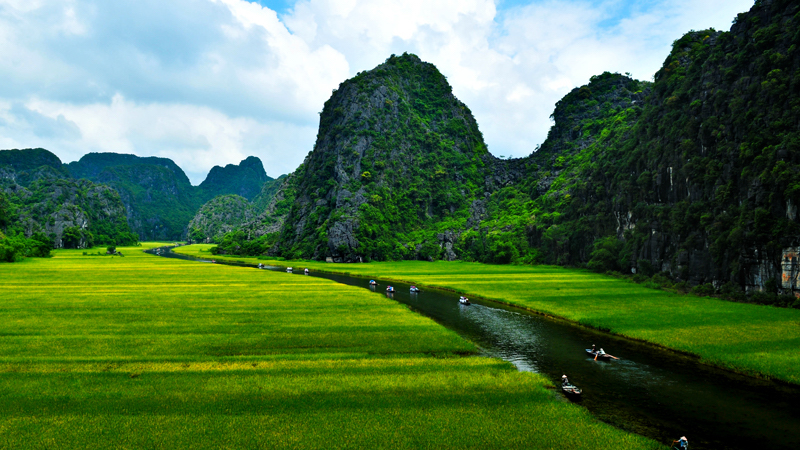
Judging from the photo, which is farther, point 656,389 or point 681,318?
point 681,318

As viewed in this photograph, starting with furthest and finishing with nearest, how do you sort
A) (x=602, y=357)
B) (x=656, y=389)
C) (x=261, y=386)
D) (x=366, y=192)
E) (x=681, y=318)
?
(x=366, y=192)
(x=681, y=318)
(x=602, y=357)
(x=656, y=389)
(x=261, y=386)

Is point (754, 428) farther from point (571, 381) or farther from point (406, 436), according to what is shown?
point (406, 436)

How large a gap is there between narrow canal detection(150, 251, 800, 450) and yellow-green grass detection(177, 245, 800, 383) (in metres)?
→ 2.17

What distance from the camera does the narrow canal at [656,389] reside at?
19625mm

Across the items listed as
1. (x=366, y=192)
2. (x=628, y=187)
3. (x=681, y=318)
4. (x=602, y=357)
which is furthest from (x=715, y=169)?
(x=366, y=192)

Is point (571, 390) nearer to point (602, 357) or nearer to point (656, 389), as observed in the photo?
point (656, 389)

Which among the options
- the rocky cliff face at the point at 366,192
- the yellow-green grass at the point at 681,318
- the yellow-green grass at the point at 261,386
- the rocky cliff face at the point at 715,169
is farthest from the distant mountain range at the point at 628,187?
the yellow-green grass at the point at 261,386

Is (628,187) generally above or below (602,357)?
above

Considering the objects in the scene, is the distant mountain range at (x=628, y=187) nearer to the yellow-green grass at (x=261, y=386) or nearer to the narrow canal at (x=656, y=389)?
the narrow canal at (x=656, y=389)

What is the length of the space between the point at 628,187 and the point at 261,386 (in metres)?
99.1

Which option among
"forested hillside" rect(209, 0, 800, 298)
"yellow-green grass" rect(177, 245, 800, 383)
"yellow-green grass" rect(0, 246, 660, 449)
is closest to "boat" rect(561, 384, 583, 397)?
"yellow-green grass" rect(0, 246, 660, 449)

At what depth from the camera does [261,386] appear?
22594mm

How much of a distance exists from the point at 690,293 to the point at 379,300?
5006 cm

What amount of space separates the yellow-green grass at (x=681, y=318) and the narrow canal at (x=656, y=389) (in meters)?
2.17
